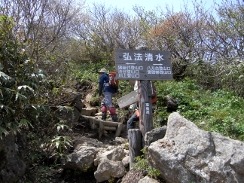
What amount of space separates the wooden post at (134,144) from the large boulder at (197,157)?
92cm

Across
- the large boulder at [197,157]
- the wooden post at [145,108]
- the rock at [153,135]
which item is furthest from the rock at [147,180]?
the wooden post at [145,108]

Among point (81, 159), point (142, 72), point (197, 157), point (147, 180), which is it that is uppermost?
point (142, 72)

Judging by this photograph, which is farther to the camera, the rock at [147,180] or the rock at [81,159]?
the rock at [81,159]

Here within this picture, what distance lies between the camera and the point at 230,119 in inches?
315

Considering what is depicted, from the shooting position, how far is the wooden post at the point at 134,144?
6.29m

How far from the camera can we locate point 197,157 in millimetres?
5035

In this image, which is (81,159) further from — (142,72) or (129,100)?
(142,72)

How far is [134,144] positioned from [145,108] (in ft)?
2.26

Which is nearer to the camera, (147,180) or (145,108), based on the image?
(147,180)

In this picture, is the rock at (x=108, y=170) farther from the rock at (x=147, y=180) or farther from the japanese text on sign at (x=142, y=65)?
the japanese text on sign at (x=142, y=65)

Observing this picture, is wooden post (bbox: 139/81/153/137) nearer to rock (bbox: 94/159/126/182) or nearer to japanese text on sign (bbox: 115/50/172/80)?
japanese text on sign (bbox: 115/50/172/80)

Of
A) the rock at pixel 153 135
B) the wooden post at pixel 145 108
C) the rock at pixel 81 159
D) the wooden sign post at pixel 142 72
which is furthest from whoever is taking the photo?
the rock at pixel 81 159

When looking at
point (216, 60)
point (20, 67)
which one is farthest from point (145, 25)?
point (20, 67)

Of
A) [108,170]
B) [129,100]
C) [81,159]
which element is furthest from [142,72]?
[81,159]
